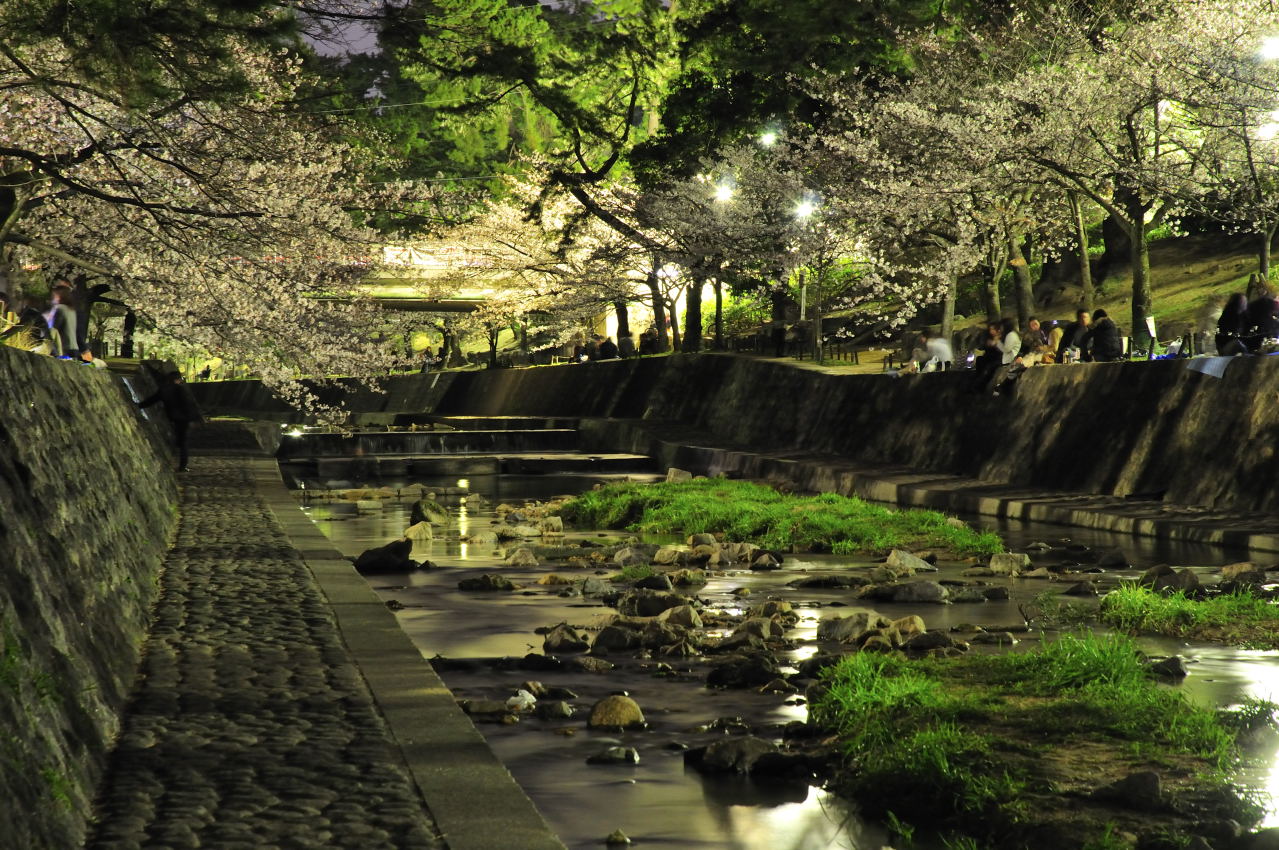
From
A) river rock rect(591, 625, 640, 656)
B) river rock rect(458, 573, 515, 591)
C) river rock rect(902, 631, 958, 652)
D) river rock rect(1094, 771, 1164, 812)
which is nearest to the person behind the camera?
river rock rect(1094, 771, 1164, 812)

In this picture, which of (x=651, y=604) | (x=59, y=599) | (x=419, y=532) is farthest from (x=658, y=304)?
(x=59, y=599)

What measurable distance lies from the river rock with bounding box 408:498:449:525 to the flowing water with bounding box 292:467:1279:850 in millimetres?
4724

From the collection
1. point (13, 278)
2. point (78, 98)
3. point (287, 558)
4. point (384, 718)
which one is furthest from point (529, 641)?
point (13, 278)

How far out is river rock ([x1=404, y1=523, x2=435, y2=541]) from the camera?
65.1 feet

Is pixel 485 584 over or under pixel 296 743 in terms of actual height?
under

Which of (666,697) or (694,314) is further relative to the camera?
(694,314)

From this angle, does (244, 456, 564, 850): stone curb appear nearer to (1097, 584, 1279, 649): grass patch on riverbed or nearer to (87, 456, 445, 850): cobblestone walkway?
(87, 456, 445, 850): cobblestone walkway

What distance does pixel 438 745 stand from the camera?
246 inches

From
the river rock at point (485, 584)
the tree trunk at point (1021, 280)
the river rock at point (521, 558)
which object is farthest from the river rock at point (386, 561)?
the tree trunk at point (1021, 280)

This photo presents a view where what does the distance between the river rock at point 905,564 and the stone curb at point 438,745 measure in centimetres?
642

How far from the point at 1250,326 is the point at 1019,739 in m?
15.0

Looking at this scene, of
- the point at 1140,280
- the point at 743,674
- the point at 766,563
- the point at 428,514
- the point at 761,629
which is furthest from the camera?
the point at 1140,280

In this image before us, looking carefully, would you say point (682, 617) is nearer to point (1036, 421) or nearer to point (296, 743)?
point (296, 743)

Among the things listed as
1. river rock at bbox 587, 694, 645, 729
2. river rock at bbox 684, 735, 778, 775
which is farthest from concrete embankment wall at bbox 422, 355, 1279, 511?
river rock at bbox 684, 735, 778, 775
